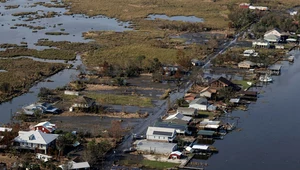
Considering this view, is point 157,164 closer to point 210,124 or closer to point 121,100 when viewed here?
point 210,124

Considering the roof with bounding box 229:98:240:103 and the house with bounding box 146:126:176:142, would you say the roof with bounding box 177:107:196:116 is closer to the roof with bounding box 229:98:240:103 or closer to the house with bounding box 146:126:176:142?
the roof with bounding box 229:98:240:103

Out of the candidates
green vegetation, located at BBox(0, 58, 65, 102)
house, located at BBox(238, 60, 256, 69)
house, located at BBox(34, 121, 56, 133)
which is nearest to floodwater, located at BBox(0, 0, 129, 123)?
green vegetation, located at BBox(0, 58, 65, 102)

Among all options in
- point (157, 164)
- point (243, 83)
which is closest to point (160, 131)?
point (157, 164)

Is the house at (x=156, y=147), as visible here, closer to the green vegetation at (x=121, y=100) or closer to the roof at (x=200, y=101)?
the roof at (x=200, y=101)

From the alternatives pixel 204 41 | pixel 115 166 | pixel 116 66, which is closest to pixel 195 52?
pixel 204 41

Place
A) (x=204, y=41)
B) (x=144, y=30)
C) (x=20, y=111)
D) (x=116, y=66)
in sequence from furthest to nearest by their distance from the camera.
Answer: (x=144, y=30) → (x=204, y=41) → (x=116, y=66) → (x=20, y=111)

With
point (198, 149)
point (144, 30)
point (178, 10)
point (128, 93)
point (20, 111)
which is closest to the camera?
point (198, 149)

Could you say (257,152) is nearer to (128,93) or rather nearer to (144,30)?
(128,93)
